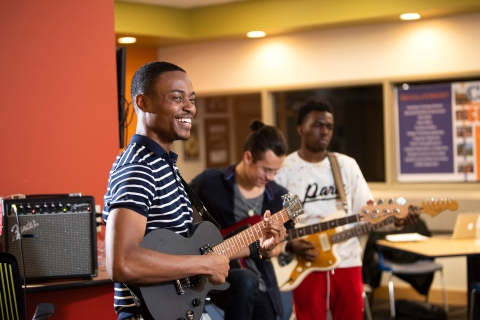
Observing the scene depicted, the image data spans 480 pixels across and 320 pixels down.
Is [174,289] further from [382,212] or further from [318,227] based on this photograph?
[382,212]

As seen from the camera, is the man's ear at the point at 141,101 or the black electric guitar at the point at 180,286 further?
the man's ear at the point at 141,101

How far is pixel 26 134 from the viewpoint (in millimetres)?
3369

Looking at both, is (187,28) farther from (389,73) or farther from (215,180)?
(215,180)

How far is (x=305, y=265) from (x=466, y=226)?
210cm

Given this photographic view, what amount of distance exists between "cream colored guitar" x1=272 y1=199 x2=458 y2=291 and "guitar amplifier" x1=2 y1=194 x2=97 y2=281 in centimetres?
131

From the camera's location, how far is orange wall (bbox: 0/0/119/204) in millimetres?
3330

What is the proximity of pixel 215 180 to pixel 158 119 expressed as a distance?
1.42 metres

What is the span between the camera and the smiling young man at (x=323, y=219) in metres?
3.96

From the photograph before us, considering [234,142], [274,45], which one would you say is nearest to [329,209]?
[274,45]

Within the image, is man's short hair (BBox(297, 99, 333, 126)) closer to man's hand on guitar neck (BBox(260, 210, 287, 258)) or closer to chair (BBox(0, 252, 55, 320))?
man's hand on guitar neck (BBox(260, 210, 287, 258))

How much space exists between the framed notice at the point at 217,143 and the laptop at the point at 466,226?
446 cm

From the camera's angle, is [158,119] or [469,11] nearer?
[158,119]

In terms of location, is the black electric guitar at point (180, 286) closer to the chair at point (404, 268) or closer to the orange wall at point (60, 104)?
the orange wall at point (60, 104)

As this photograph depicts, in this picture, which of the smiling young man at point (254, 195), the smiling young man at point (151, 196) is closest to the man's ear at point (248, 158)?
the smiling young man at point (254, 195)
